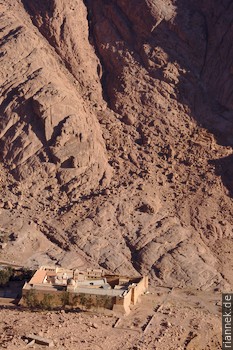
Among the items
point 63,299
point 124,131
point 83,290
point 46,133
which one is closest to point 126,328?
point 83,290

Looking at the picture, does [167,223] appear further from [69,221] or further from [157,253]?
[69,221]

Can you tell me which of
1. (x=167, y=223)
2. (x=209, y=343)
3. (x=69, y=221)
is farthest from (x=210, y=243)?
(x=209, y=343)

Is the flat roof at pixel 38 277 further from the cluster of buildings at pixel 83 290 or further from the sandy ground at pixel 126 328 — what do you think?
the sandy ground at pixel 126 328

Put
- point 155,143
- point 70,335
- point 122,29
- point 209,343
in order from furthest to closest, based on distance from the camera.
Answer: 1. point 122,29
2. point 155,143
3. point 209,343
4. point 70,335

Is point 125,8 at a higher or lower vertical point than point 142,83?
higher

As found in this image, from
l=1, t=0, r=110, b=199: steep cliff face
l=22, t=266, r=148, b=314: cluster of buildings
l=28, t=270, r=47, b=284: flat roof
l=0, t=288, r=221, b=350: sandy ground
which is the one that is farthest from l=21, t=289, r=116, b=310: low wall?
l=1, t=0, r=110, b=199: steep cliff face

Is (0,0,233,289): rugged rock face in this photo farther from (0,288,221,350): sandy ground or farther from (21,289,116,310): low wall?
(21,289,116,310): low wall
